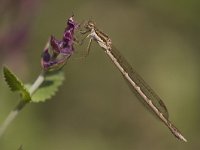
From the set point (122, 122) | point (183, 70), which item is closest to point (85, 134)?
point (122, 122)

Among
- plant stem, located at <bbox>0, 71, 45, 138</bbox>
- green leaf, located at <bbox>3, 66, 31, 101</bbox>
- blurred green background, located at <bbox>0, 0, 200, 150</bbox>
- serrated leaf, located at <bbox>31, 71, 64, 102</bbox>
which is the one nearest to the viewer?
plant stem, located at <bbox>0, 71, 45, 138</bbox>

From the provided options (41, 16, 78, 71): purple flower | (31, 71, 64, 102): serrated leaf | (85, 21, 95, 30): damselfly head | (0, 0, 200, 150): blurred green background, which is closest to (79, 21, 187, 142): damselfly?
(85, 21, 95, 30): damselfly head

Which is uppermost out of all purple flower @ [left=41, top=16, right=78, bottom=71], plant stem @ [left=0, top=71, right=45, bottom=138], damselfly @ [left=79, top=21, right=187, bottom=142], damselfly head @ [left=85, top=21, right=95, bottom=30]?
purple flower @ [left=41, top=16, right=78, bottom=71]

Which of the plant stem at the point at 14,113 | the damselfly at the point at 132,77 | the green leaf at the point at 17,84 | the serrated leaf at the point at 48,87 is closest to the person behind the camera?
the plant stem at the point at 14,113

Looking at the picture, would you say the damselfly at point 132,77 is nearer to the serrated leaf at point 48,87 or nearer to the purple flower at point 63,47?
the serrated leaf at point 48,87

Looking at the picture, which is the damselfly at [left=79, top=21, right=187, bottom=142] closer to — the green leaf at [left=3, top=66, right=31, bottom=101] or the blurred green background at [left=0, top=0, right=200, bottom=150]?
the green leaf at [left=3, top=66, right=31, bottom=101]

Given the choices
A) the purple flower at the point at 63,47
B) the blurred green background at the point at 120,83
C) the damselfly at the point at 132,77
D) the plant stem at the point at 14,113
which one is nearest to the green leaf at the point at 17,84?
the plant stem at the point at 14,113

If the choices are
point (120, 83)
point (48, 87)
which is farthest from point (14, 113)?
point (120, 83)
